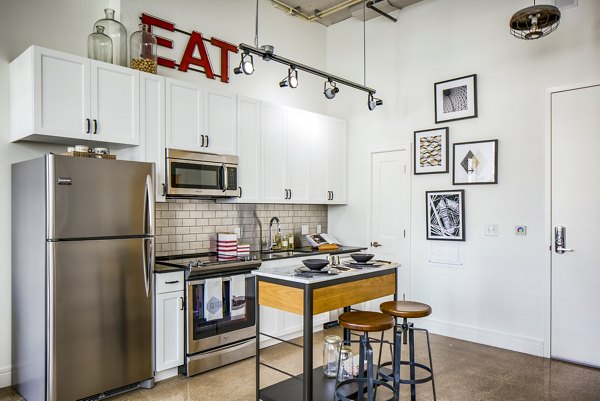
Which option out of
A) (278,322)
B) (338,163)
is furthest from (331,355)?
(338,163)

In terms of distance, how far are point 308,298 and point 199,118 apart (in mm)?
2271

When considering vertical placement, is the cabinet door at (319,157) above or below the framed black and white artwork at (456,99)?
below

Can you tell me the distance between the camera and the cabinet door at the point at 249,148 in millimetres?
4656

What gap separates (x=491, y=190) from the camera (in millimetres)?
4660

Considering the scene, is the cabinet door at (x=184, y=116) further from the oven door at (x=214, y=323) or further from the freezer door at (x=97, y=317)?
the oven door at (x=214, y=323)

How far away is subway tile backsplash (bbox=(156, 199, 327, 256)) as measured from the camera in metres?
4.38

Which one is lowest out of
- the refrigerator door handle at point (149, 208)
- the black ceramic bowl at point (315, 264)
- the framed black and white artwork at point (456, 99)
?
the black ceramic bowl at point (315, 264)

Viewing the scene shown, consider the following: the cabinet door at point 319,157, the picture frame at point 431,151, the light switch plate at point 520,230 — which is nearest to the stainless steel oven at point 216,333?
the cabinet door at point 319,157

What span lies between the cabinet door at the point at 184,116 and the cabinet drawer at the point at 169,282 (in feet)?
3.91

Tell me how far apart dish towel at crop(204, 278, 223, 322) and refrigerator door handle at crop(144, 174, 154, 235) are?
0.71 metres

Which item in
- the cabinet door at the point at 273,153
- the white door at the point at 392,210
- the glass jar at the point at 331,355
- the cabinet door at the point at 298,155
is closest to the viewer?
the glass jar at the point at 331,355

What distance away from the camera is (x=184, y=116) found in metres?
4.13

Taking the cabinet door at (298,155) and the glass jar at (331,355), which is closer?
the glass jar at (331,355)

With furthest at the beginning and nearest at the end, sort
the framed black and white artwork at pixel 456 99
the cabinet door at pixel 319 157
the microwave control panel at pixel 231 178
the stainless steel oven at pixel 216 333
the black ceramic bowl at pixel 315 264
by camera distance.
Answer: the cabinet door at pixel 319 157
the framed black and white artwork at pixel 456 99
the microwave control panel at pixel 231 178
the stainless steel oven at pixel 216 333
the black ceramic bowl at pixel 315 264
